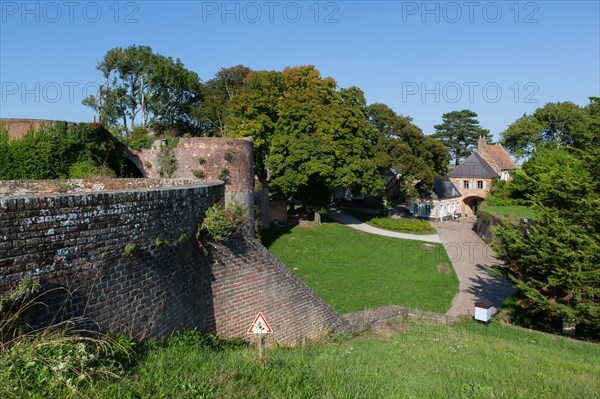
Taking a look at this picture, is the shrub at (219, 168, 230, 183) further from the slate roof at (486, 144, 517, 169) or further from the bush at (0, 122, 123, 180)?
the slate roof at (486, 144, 517, 169)

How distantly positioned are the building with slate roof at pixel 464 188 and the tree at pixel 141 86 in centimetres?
2561

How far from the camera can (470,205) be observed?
47938 millimetres

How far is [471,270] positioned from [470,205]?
26826 millimetres

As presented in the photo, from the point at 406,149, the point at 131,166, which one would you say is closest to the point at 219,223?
the point at 131,166

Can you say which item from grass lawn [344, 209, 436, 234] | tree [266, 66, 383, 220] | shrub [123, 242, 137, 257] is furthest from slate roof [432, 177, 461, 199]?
shrub [123, 242, 137, 257]

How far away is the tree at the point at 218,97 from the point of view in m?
43.1

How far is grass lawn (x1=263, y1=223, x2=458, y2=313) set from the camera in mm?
17734

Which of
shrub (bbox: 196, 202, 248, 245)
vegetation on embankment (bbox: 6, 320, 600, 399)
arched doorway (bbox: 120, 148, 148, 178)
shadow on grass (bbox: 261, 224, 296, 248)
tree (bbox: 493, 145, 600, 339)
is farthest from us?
shadow on grass (bbox: 261, 224, 296, 248)

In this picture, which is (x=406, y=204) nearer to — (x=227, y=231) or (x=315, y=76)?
(x=315, y=76)

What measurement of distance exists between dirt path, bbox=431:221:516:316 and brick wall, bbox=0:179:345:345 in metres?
8.91

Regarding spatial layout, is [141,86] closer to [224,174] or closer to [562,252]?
[224,174]

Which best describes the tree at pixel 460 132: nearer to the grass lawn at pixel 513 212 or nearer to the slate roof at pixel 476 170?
the slate roof at pixel 476 170

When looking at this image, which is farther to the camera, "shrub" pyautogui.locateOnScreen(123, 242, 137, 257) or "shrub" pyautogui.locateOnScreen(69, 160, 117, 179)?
"shrub" pyautogui.locateOnScreen(69, 160, 117, 179)

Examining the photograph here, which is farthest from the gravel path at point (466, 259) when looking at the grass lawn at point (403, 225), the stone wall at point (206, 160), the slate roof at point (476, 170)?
the stone wall at point (206, 160)
